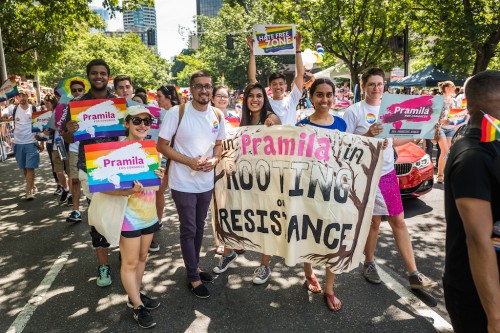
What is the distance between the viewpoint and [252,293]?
11.9ft

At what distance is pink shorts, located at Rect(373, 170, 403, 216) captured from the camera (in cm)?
361

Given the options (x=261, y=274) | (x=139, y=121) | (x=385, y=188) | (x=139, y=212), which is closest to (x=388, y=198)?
(x=385, y=188)

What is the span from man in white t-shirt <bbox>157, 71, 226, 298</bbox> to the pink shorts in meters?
1.67

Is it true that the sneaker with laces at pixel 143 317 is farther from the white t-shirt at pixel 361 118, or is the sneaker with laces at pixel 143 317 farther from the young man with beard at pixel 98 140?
the white t-shirt at pixel 361 118

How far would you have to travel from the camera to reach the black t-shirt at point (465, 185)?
153 centimetres

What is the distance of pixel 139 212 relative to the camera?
3096mm

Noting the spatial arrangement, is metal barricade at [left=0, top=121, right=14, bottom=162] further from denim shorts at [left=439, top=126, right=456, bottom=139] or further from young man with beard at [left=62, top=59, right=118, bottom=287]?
denim shorts at [left=439, top=126, right=456, bottom=139]

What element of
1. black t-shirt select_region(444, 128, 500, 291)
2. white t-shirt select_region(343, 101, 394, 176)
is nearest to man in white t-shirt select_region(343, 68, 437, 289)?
white t-shirt select_region(343, 101, 394, 176)

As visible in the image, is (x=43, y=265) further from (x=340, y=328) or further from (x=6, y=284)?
(x=340, y=328)

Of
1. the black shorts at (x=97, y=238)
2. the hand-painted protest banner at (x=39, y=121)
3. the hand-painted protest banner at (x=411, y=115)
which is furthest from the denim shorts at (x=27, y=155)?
the hand-painted protest banner at (x=411, y=115)

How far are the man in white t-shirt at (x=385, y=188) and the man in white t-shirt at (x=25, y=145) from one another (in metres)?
6.44

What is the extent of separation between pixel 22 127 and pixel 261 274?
20.5 ft

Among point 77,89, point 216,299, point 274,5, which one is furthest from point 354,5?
point 216,299

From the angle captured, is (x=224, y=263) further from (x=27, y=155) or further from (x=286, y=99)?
(x=27, y=155)
